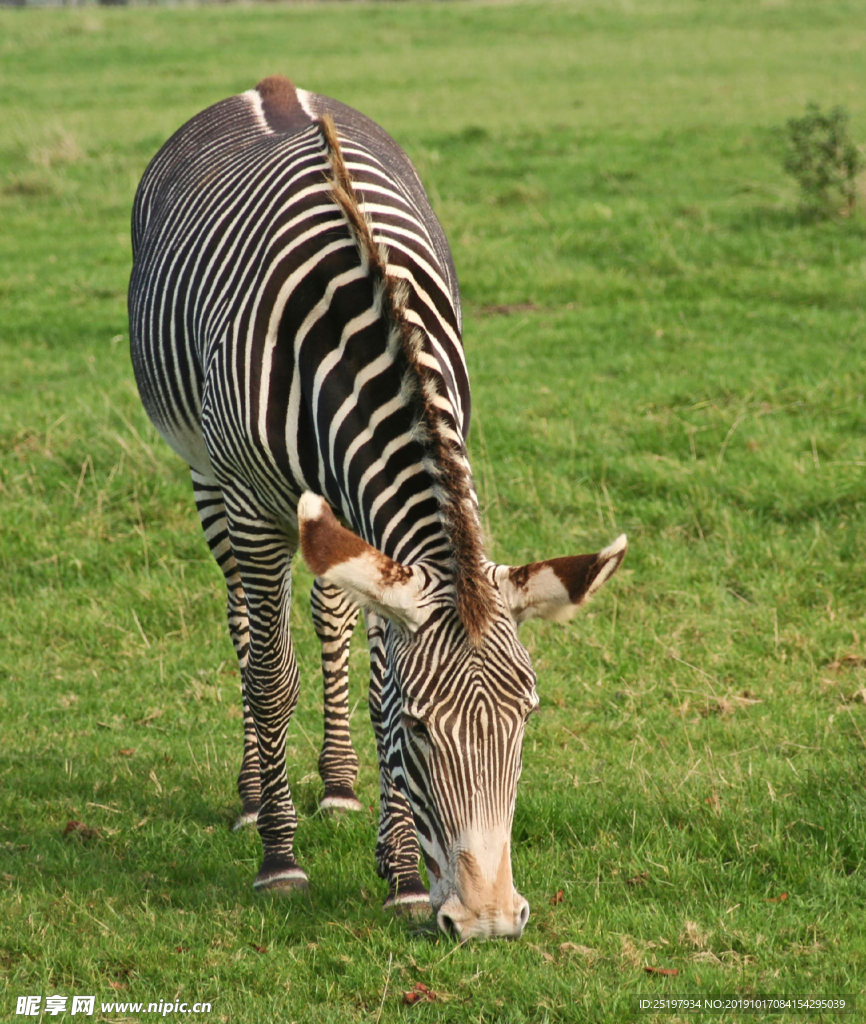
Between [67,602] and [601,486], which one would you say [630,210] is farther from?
[67,602]

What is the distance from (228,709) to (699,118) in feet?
54.4

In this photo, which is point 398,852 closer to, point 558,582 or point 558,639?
point 558,582

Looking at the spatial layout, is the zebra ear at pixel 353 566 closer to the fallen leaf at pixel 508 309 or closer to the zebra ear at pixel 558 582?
the zebra ear at pixel 558 582

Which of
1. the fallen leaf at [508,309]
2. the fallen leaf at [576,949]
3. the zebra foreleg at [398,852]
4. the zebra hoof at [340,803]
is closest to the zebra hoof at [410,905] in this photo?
the zebra foreleg at [398,852]

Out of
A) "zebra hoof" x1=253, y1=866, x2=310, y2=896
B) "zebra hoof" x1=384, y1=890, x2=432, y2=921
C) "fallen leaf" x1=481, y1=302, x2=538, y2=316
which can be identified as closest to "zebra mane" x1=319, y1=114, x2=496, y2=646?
"zebra hoof" x1=384, y1=890, x2=432, y2=921

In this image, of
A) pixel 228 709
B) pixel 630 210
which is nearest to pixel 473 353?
pixel 630 210

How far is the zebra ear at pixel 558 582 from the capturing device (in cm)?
332

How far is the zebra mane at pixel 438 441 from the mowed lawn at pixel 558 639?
1.27 meters

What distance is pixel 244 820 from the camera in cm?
512

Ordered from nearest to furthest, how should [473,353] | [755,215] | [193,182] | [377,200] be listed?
1. [377,200]
2. [193,182]
3. [473,353]
4. [755,215]

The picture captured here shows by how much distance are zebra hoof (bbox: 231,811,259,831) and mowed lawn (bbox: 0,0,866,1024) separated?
112mm

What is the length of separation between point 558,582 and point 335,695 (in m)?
2.40

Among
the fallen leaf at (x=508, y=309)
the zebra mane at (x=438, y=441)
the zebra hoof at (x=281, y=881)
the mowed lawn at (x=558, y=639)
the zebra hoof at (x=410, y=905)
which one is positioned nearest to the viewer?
the zebra mane at (x=438, y=441)

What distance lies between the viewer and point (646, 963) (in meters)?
3.82
